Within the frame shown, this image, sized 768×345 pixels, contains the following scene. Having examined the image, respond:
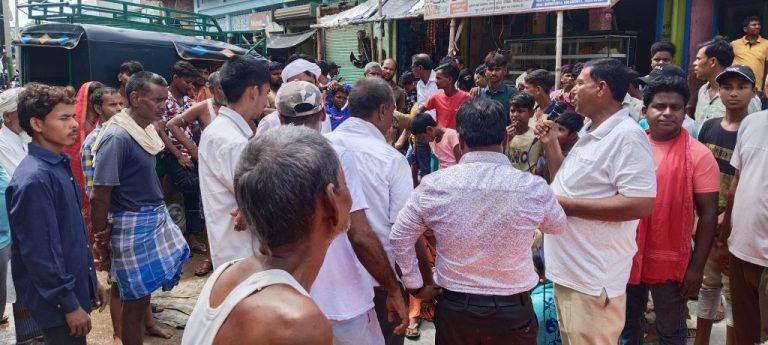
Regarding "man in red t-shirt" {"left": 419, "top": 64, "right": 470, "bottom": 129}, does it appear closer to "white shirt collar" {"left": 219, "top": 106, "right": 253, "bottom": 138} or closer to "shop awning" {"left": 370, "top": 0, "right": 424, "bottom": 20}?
"white shirt collar" {"left": 219, "top": 106, "right": 253, "bottom": 138}

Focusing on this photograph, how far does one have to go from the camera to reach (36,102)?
8.94ft

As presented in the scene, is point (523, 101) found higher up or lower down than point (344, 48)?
lower down

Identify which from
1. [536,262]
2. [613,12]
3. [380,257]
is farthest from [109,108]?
[613,12]

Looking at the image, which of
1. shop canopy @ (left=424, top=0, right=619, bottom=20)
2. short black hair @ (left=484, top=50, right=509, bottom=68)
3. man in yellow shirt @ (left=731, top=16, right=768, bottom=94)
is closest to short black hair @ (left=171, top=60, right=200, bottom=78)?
short black hair @ (left=484, top=50, right=509, bottom=68)

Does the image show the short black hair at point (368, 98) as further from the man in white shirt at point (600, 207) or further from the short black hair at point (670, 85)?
the short black hair at point (670, 85)

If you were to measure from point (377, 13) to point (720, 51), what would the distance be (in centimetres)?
897

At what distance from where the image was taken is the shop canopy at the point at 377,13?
451 inches

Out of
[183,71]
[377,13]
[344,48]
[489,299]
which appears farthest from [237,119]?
[344,48]

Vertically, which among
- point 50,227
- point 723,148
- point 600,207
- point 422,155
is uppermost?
point 723,148

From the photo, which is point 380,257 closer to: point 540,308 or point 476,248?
point 476,248

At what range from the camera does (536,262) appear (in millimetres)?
3477

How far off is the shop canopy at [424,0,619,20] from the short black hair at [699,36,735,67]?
317 cm

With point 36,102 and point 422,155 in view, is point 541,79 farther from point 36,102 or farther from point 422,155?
point 36,102

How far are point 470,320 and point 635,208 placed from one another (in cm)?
87
